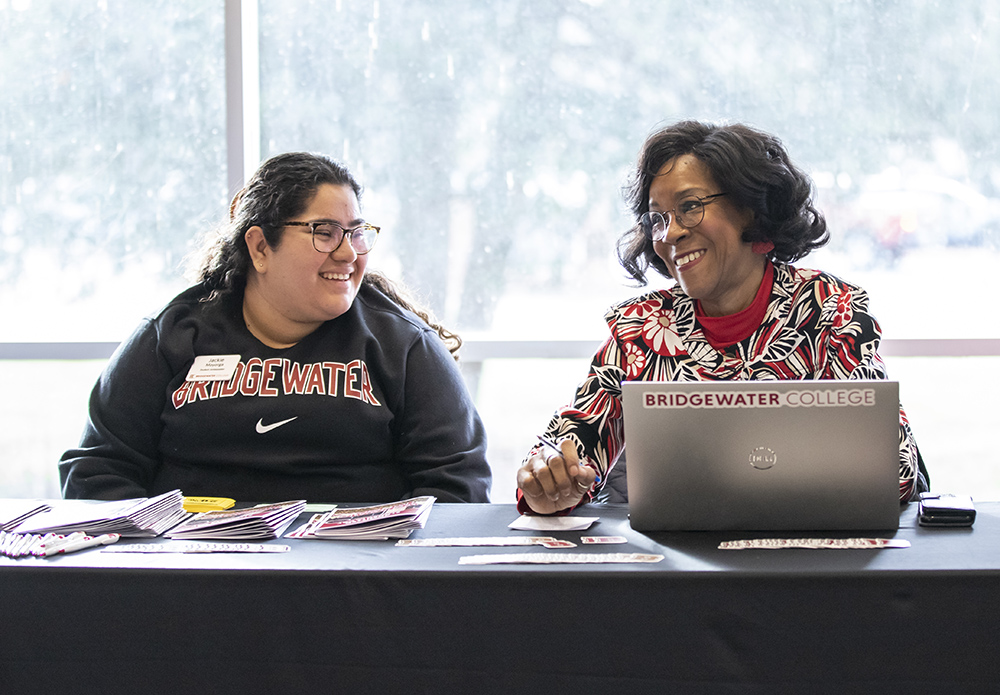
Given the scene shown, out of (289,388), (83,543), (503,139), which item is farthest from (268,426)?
(503,139)

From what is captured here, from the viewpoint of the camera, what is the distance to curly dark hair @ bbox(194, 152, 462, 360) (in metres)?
1.97

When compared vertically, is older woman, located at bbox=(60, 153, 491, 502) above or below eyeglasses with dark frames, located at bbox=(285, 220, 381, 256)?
below

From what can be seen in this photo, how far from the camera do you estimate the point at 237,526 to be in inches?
50.8

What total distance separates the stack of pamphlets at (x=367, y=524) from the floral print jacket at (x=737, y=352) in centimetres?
41

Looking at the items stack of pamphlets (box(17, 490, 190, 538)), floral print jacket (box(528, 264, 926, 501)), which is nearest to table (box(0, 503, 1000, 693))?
stack of pamphlets (box(17, 490, 190, 538))

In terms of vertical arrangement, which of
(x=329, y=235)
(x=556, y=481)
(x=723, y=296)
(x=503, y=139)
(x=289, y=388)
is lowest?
(x=556, y=481)

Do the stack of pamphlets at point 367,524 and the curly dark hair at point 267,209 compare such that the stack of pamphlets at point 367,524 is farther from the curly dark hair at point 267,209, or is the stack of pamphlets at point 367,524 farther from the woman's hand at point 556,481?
the curly dark hair at point 267,209

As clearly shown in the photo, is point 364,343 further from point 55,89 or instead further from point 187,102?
point 55,89

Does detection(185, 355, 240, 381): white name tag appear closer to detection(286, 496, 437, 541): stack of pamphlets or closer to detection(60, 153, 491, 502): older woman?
detection(60, 153, 491, 502): older woman

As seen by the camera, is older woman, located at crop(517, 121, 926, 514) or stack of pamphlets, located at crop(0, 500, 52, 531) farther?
older woman, located at crop(517, 121, 926, 514)

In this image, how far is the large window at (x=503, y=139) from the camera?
9.12ft

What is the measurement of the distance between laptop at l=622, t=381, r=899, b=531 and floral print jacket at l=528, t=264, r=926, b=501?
41 cm

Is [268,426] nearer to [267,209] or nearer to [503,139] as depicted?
[267,209]

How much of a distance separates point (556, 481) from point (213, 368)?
0.94m
